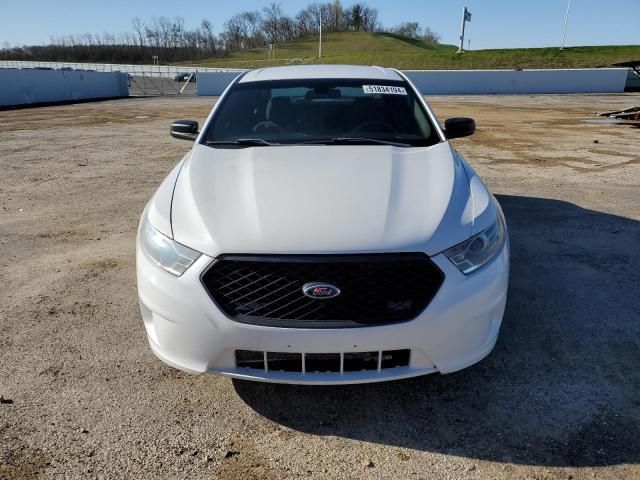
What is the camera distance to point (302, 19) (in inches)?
4663

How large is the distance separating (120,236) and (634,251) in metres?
4.82

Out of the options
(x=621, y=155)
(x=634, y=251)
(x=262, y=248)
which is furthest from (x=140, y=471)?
(x=621, y=155)

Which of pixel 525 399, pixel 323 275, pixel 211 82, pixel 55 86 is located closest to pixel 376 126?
pixel 323 275

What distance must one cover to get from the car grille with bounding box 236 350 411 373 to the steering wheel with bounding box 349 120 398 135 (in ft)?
6.17

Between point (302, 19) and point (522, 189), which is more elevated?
point (302, 19)

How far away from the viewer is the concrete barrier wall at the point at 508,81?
31.8 metres

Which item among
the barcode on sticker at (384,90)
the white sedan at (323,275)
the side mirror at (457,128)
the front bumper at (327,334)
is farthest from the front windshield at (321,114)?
the front bumper at (327,334)

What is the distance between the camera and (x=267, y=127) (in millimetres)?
3549

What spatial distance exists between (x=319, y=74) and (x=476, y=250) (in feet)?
7.97

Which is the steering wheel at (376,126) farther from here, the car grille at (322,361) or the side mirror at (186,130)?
the car grille at (322,361)

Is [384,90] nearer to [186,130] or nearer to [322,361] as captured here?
[186,130]

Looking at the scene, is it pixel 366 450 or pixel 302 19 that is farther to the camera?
pixel 302 19

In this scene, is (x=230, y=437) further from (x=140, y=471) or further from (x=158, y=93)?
(x=158, y=93)

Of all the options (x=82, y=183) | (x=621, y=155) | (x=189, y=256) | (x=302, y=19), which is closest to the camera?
(x=189, y=256)
